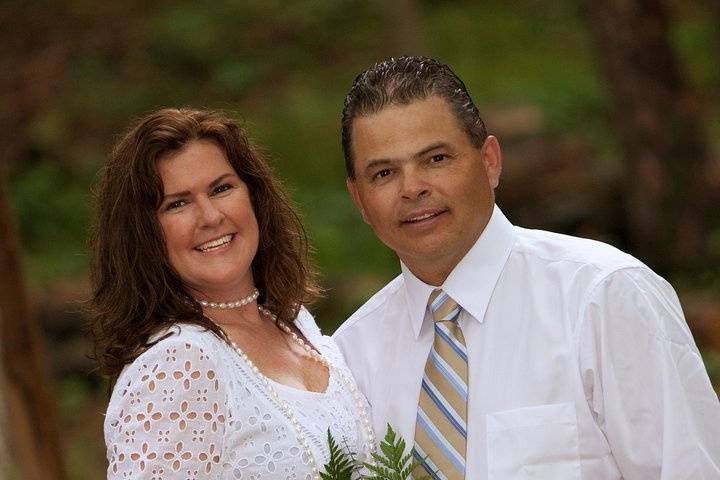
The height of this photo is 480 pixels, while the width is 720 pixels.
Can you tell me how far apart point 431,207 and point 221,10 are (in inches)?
461

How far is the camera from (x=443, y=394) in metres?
3.13

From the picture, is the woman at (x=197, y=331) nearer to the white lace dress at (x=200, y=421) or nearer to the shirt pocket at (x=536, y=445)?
the white lace dress at (x=200, y=421)

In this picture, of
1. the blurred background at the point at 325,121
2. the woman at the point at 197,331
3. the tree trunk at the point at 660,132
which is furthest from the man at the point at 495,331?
the tree trunk at the point at 660,132

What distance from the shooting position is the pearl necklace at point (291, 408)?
9.81 ft

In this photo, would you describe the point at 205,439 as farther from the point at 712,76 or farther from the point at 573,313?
the point at 712,76

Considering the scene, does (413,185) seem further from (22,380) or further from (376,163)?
(22,380)

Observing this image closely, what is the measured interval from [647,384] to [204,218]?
3.74ft

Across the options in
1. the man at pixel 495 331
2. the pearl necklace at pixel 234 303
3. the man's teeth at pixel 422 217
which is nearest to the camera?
the man at pixel 495 331

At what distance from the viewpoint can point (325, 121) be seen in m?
12.6

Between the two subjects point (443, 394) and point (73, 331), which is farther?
point (73, 331)

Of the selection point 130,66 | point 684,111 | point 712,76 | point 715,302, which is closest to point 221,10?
point 130,66

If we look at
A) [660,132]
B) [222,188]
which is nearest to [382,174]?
[222,188]

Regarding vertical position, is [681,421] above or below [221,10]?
below

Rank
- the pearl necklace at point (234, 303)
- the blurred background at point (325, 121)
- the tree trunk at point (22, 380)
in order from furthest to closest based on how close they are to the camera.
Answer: the blurred background at point (325, 121)
the tree trunk at point (22, 380)
the pearl necklace at point (234, 303)
